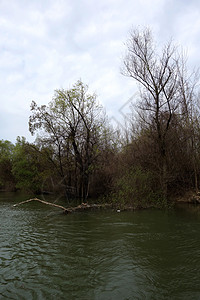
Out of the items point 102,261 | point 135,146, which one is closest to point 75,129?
point 135,146

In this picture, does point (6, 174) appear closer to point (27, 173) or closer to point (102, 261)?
point (27, 173)

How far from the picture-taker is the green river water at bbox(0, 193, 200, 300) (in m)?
4.73

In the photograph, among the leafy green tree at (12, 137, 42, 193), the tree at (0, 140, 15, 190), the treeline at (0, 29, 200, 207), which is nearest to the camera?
the treeline at (0, 29, 200, 207)

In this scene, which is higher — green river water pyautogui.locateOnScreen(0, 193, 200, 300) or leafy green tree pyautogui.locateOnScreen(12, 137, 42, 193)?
leafy green tree pyautogui.locateOnScreen(12, 137, 42, 193)

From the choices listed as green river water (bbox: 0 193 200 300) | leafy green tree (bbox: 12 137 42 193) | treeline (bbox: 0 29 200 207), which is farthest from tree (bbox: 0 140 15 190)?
green river water (bbox: 0 193 200 300)

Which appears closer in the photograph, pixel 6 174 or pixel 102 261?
pixel 102 261

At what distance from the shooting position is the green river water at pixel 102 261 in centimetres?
473

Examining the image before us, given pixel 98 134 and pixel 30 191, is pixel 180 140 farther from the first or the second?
pixel 30 191

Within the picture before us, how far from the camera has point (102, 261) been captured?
647cm

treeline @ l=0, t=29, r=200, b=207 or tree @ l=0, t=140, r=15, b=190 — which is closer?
treeline @ l=0, t=29, r=200, b=207

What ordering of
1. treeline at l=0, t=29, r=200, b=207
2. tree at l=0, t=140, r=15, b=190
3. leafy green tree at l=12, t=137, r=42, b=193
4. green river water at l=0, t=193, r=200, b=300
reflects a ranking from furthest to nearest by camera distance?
tree at l=0, t=140, r=15, b=190
leafy green tree at l=12, t=137, r=42, b=193
treeline at l=0, t=29, r=200, b=207
green river water at l=0, t=193, r=200, b=300

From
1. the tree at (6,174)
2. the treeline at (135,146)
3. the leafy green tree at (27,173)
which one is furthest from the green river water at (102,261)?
the tree at (6,174)

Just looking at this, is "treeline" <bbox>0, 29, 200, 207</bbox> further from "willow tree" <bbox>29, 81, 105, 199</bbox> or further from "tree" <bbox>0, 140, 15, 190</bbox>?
"tree" <bbox>0, 140, 15, 190</bbox>

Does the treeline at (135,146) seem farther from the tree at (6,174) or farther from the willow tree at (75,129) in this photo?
the tree at (6,174)
